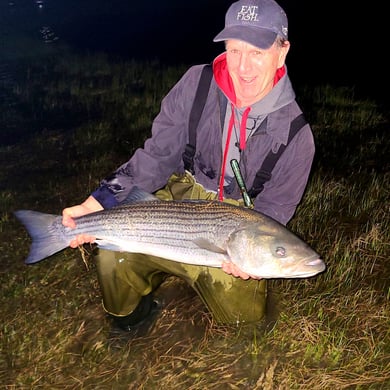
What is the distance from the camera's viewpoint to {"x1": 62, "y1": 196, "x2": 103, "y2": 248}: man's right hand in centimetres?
370

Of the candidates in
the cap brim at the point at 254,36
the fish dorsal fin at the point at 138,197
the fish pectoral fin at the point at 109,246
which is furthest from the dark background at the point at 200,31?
the fish pectoral fin at the point at 109,246

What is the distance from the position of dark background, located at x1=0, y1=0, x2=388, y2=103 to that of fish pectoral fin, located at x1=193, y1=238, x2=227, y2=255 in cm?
1106

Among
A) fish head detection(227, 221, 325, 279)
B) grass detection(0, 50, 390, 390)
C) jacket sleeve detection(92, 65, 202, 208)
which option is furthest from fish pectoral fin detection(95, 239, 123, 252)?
grass detection(0, 50, 390, 390)

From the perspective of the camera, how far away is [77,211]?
12.8 ft

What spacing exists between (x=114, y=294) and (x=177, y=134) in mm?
1475

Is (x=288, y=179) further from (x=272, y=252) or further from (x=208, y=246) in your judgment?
(x=208, y=246)

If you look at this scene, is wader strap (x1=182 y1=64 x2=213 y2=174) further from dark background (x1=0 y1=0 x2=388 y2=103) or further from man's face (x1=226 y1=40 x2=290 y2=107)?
dark background (x1=0 y1=0 x2=388 y2=103)

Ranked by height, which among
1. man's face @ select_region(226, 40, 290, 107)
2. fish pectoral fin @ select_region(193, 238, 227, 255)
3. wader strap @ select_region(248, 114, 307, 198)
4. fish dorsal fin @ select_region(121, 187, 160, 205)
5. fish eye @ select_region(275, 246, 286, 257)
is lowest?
fish pectoral fin @ select_region(193, 238, 227, 255)

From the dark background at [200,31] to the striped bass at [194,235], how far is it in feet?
35.9

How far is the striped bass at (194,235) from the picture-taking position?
3.31 meters

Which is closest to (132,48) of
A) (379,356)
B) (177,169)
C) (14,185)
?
(14,185)

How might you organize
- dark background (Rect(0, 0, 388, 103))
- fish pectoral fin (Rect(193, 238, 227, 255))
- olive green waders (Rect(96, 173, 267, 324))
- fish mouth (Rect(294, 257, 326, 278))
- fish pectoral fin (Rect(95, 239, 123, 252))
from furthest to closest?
dark background (Rect(0, 0, 388, 103)), olive green waders (Rect(96, 173, 267, 324)), fish pectoral fin (Rect(95, 239, 123, 252)), fish pectoral fin (Rect(193, 238, 227, 255)), fish mouth (Rect(294, 257, 326, 278))

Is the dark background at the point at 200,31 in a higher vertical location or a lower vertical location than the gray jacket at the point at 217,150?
lower

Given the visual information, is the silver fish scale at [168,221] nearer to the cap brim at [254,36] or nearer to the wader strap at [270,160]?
the wader strap at [270,160]
